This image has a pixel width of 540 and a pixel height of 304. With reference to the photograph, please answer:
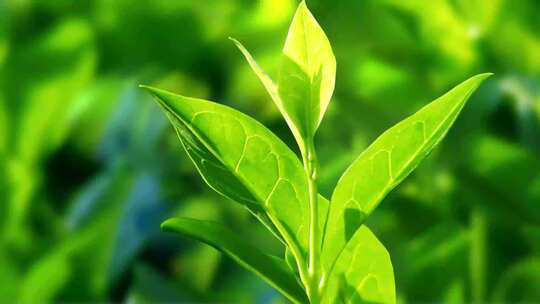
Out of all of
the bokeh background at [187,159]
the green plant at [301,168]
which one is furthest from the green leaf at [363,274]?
the bokeh background at [187,159]

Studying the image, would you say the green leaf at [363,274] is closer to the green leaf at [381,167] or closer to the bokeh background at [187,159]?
the green leaf at [381,167]

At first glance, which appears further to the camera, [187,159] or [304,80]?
[187,159]

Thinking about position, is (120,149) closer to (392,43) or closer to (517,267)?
(392,43)

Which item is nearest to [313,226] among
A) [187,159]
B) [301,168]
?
[301,168]

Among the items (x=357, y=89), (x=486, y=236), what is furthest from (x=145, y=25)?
(x=486, y=236)

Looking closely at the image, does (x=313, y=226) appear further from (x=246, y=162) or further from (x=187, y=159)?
(x=187, y=159)

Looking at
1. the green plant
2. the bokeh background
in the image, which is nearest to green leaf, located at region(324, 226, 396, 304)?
the green plant

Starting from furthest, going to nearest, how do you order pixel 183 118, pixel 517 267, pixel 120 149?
pixel 120 149 < pixel 517 267 < pixel 183 118
